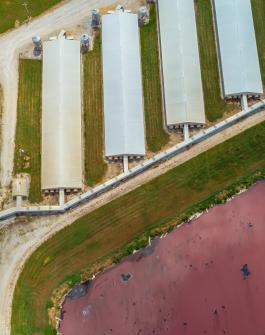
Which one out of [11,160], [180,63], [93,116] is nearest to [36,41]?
[93,116]

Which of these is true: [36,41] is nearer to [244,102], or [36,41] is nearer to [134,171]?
[134,171]

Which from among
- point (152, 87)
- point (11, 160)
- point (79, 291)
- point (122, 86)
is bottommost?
point (79, 291)

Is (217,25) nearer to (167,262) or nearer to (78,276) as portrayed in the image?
(167,262)

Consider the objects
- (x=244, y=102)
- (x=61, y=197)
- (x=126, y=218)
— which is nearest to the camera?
(x=61, y=197)

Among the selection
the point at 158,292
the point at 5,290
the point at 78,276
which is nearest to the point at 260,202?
the point at 158,292

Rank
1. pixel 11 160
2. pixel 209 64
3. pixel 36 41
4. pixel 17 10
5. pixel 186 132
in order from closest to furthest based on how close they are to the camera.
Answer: pixel 11 160 → pixel 186 132 → pixel 36 41 → pixel 209 64 → pixel 17 10

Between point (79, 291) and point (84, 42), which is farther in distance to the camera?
point (84, 42)

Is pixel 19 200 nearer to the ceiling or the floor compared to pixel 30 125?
nearer to the floor
